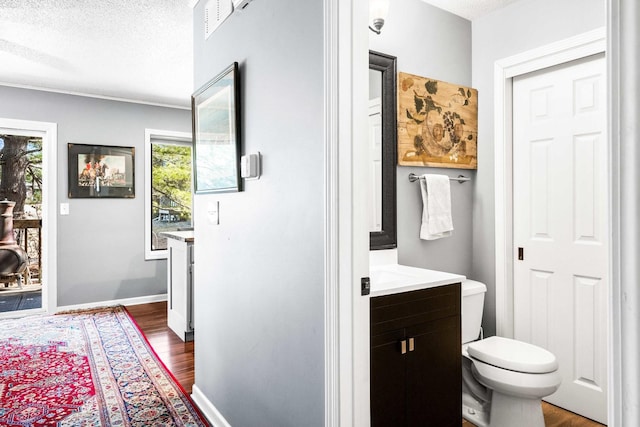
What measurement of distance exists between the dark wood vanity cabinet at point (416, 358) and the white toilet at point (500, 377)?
0.22 meters

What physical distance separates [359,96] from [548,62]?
5.38 feet

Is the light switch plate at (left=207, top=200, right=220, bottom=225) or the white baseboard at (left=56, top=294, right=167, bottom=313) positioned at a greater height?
the light switch plate at (left=207, top=200, right=220, bottom=225)

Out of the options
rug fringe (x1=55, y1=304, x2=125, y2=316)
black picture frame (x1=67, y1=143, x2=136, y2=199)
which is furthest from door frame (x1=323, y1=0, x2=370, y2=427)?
black picture frame (x1=67, y1=143, x2=136, y2=199)

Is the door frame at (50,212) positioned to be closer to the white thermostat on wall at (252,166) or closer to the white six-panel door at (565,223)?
the white thermostat on wall at (252,166)

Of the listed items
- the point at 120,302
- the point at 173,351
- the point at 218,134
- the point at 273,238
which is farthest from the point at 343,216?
the point at 120,302

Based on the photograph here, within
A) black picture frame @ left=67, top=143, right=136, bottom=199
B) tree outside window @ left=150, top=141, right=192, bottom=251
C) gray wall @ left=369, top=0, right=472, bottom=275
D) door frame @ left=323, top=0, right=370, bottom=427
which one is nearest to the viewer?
door frame @ left=323, top=0, right=370, bottom=427

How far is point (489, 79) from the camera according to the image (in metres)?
2.64

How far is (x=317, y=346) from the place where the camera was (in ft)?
4.50

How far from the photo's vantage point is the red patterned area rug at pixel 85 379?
221cm

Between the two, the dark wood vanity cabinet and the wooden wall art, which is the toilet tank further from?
the wooden wall art

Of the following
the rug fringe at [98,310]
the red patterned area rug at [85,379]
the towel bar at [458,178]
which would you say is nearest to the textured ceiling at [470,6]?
the towel bar at [458,178]

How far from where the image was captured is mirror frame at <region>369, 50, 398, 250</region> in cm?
228

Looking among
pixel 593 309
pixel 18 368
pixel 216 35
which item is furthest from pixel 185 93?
pixel 593 309

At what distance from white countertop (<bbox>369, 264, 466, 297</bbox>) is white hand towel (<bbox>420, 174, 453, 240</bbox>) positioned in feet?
1.00
